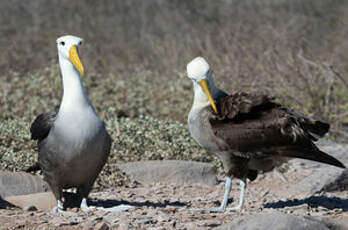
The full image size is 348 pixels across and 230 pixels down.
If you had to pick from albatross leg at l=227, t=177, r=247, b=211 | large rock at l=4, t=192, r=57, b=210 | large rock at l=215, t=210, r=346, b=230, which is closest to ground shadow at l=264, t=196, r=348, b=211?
albatross leg at l=227, t=177, r=247, b=211

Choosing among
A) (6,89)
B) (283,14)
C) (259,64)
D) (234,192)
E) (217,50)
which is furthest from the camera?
(283,14)

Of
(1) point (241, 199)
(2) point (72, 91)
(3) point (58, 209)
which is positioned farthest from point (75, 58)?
(1) point (241, 199)

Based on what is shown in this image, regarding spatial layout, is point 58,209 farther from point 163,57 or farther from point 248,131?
point 163,57

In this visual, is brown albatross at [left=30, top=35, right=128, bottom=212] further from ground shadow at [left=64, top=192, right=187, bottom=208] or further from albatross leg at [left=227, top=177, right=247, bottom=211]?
albatross leg at [left=227, top=177, right=247, bottom=211]

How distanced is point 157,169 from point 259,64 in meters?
3.53

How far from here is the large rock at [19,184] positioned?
5.63 metres

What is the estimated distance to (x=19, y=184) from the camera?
570cm

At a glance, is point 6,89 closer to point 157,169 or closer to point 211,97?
point 157,169

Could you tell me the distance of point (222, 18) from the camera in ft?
49.6

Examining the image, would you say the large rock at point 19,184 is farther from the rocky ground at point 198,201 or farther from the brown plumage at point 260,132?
the brown plumage at point 260,132

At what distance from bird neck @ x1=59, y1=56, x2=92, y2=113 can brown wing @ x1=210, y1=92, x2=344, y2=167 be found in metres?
1.05

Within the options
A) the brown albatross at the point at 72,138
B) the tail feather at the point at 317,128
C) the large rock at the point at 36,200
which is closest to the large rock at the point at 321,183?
the tail feather at the point at 317,128

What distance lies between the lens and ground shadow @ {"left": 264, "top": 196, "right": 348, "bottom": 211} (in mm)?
5391

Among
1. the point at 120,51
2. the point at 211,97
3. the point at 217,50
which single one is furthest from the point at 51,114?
the point at 120,51
